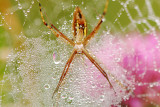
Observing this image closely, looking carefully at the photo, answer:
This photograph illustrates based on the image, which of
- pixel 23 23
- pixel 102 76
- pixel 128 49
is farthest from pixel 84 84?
pixel 23 23

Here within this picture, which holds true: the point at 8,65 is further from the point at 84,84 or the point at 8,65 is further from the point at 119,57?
the point at 119,57

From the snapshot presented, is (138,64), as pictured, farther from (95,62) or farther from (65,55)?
(65,55)

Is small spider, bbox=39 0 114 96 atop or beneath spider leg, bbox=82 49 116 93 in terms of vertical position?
atop

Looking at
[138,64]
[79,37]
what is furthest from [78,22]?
[138,64]

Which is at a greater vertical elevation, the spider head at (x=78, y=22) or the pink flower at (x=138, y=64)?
the spider head at (x=78, y=22)

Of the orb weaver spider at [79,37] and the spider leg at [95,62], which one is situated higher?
the orb weaver spider at [79,37]

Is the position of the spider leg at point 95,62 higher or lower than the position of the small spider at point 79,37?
lower

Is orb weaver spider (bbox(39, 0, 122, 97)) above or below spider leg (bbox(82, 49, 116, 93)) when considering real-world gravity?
above

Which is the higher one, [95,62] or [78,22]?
[78,22]
